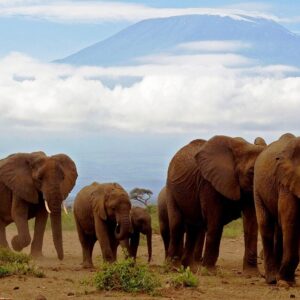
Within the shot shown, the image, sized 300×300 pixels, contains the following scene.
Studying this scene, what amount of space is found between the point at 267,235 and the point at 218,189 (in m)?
2.13

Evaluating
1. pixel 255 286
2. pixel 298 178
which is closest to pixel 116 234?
pixel 255 286

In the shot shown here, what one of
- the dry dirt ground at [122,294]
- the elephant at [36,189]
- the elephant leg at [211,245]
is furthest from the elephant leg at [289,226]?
the elephant at [36,189]

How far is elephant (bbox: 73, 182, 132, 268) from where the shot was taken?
17625 millimetres

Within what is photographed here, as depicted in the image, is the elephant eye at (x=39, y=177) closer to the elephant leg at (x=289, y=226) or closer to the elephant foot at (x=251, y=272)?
the elephant foot at (x=251, y=272)

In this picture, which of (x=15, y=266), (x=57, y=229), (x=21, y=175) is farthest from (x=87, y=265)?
(x=15, y=266)

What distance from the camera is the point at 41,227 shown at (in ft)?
64.2

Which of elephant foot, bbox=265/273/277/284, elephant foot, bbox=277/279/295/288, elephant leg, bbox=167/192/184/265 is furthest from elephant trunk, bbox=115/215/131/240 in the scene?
elephant foot, bbox=277/279/295/288

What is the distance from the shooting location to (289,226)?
13.1 m

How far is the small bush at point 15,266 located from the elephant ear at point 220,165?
3298mm

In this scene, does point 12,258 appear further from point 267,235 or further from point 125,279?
point 267,235

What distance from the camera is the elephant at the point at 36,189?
18.8 metres

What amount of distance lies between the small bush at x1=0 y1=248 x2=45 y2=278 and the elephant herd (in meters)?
2.35

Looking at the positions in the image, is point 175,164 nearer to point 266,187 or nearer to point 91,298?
point 266,187

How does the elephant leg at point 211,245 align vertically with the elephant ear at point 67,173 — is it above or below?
below
